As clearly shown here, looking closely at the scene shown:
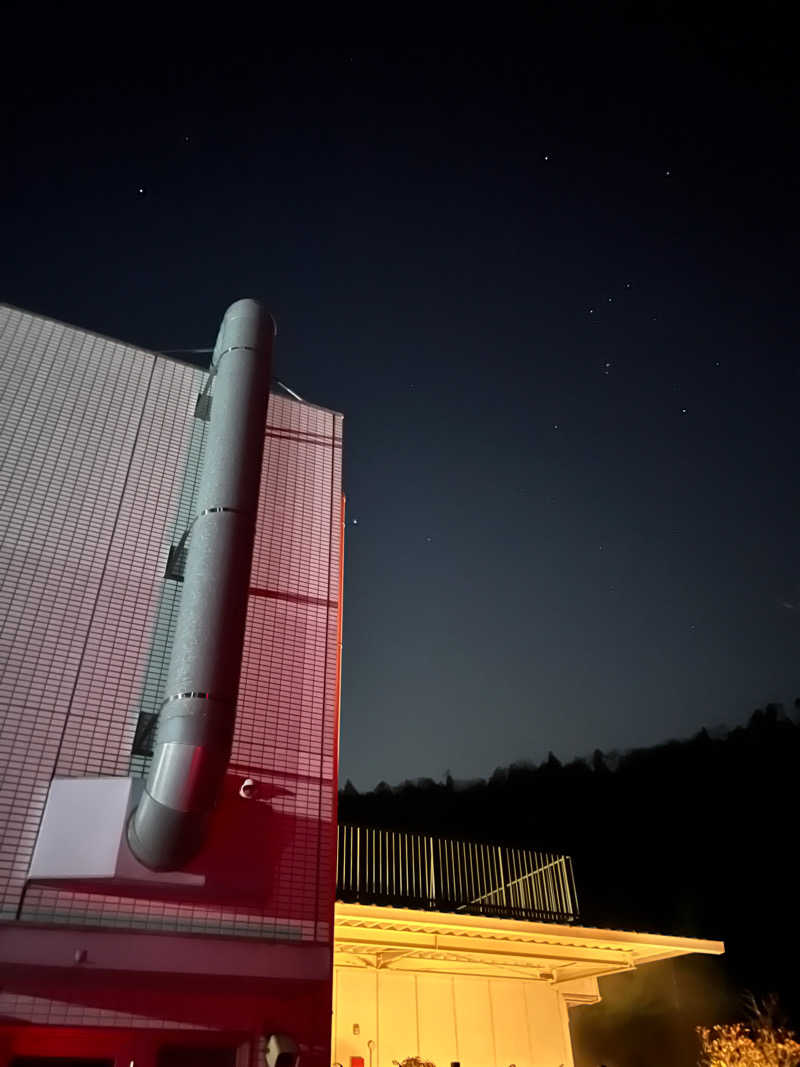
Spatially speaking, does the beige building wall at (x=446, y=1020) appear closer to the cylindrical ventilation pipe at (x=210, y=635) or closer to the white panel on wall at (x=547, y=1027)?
the white panel on wall at (x=547, y=1027)

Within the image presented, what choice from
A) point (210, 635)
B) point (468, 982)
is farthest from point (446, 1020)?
point (210, 635)

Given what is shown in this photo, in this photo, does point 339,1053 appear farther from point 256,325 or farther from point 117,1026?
point 256,325

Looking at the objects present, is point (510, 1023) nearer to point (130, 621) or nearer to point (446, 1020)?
point (446, 1020)

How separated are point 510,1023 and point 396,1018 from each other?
92.3 inches

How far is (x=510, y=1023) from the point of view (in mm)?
14758

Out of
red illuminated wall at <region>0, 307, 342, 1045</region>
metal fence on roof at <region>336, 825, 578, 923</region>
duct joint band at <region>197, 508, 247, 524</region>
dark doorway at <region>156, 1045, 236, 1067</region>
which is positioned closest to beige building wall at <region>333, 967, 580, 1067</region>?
metal fence on roof at <region>336, 825, 578, 923</region>

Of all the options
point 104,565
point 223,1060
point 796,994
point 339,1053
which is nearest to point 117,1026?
point 223,1060

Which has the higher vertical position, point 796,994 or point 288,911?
point 796,994

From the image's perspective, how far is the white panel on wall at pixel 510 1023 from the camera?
14.3 m

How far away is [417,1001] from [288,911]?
7.98 meters

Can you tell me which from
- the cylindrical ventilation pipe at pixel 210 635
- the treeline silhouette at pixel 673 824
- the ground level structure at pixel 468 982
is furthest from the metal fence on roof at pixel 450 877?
the treeline silhouette at pixel 673 824

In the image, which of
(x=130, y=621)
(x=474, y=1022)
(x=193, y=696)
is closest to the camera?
(x=193, y=696)

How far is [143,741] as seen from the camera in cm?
802

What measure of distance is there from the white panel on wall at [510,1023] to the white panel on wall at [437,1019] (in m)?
0.90
